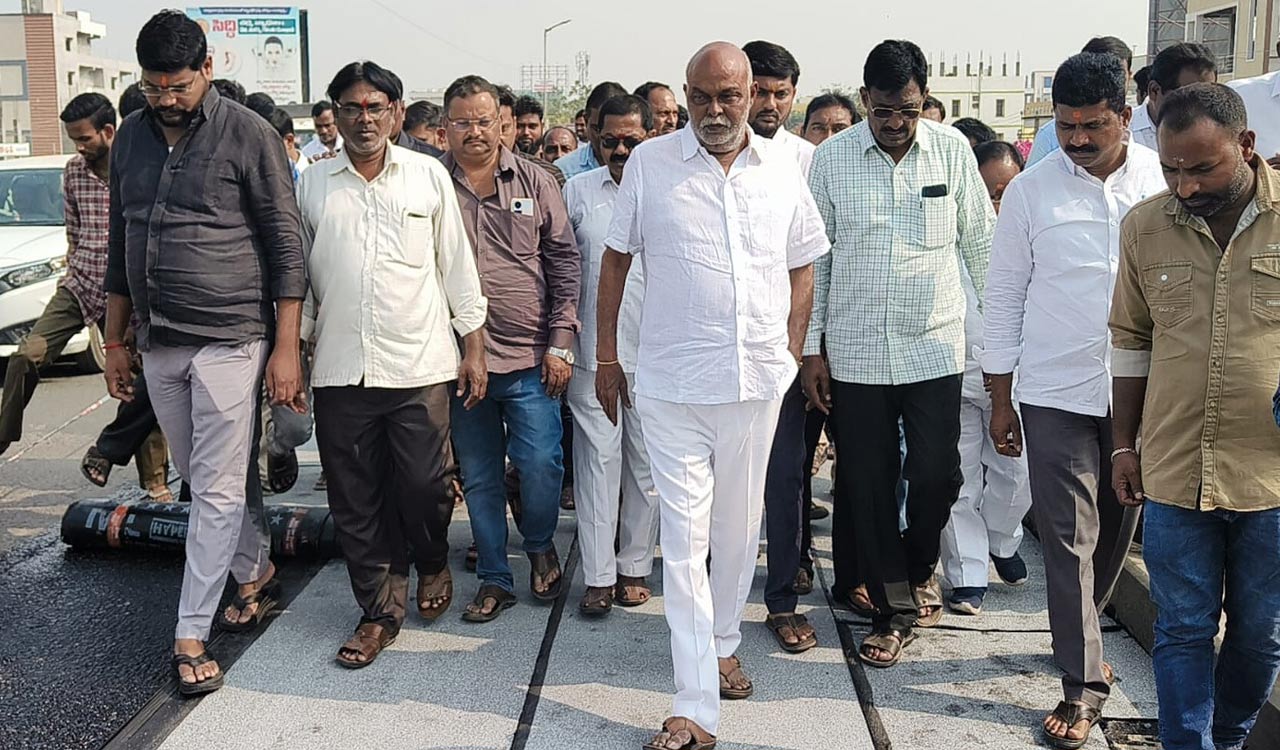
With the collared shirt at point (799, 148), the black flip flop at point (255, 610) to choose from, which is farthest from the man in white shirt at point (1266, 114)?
the black flip flop at point (255, 610)

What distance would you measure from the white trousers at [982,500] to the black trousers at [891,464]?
45 centimetres

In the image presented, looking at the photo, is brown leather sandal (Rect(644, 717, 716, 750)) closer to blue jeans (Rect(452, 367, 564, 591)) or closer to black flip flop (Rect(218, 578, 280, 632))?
blue jeans (Rect(452, 367, 564, 591))

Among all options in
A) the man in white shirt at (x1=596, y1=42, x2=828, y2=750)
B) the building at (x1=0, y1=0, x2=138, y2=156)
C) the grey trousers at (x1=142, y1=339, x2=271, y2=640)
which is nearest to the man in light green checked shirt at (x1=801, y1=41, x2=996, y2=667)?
the man in white shirt at (x1=596, y1=42, x2=828, y2=750)

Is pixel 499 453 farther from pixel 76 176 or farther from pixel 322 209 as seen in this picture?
pixel 76 176

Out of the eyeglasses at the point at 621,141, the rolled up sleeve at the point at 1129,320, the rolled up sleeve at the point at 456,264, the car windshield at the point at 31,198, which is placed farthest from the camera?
the car windshield at the point at 31,198

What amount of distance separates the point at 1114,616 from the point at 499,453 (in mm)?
2516

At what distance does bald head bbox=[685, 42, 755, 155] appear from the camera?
3.98 m

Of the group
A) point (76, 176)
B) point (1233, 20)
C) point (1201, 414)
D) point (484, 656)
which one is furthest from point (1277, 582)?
point (1233, 20)

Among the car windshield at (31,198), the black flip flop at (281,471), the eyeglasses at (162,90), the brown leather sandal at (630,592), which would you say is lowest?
the brown leather sandal at (630,592)

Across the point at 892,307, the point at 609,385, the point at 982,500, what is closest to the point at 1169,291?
the point at 892,307

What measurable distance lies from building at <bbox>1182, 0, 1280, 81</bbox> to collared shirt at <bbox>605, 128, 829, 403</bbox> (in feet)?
139

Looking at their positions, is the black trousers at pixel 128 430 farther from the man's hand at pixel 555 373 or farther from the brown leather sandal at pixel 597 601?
the brown leather sandal at pixel 597 601

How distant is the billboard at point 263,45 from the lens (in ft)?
145

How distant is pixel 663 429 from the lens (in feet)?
13.5
